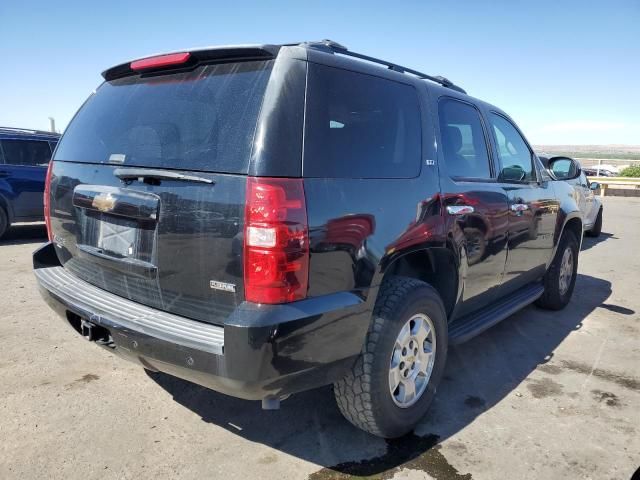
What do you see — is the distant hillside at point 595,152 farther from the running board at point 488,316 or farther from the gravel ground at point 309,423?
the gravel ground at point 309,423

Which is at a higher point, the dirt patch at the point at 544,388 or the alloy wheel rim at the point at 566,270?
the alloy wheel rim at the point at 566,270

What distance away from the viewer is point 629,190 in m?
21.6

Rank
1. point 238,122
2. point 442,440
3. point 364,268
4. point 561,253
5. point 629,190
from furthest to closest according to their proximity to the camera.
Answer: point 629,190, point 561,253, point 442,440, point 364,268, point 238,122

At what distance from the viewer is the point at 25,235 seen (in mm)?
9227

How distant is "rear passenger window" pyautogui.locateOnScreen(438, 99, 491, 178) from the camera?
326 centimetres

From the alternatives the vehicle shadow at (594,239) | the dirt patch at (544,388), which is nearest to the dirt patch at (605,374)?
the dirt patch at (544,388)

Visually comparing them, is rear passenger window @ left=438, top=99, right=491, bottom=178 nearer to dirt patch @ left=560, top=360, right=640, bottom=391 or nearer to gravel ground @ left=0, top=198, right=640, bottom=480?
gravel ground @ left=0, top=198, right=640, bottom=480

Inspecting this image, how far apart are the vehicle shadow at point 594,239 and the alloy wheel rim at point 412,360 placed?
24.8 feet

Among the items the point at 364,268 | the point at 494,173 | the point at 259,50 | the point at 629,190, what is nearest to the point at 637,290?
the point at 494,173

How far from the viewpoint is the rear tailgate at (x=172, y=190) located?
2148mm

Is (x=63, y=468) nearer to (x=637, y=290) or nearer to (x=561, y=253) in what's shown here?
(x=561, y=253)

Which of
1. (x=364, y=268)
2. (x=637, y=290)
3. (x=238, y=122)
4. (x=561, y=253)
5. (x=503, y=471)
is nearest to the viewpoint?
(x=238, y=122)

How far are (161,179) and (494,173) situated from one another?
8.38 ft

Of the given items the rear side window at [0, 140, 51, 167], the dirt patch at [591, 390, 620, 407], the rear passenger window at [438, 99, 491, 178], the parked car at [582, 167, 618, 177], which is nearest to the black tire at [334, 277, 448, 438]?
the rear passenger window at [438, 99, 491, 178]
